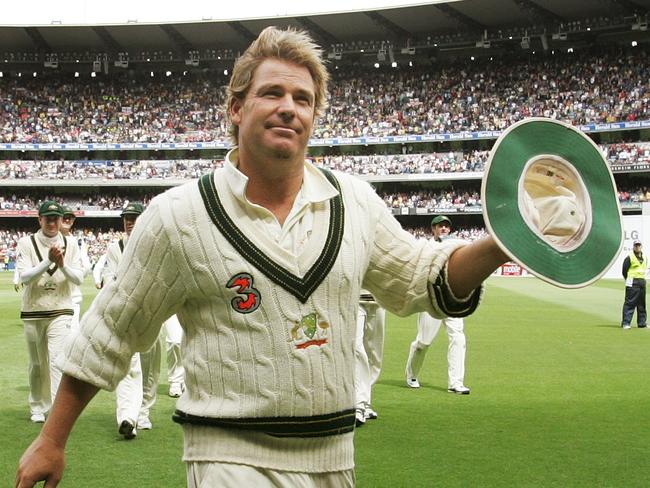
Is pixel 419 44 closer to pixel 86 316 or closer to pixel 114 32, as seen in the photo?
pixel 114 32

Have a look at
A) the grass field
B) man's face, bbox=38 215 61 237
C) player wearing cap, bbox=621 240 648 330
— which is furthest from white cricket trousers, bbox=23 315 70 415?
player wearing cap, bbox=621 240 648 330

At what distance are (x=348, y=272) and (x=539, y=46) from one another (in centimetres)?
6167

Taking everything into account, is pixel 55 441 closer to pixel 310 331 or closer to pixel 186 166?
pixel 310 331

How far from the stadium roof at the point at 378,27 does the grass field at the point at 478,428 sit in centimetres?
4459

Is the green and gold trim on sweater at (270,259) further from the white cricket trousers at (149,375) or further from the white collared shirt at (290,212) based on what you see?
the white cricket trousers at (149,375)

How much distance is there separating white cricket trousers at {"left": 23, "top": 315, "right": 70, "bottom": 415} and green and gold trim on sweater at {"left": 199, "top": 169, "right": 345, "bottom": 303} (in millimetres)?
6973

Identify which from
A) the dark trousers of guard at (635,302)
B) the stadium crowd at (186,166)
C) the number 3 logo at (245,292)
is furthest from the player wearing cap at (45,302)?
the stadium crowd at (186,166)

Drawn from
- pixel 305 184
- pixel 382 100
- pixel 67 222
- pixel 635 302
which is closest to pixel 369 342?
pixel 67 222

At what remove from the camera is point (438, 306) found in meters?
2.81

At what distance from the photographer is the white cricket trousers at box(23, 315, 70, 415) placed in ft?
29.8

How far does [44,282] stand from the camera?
30.0ft

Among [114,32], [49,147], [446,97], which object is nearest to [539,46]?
[446,97]

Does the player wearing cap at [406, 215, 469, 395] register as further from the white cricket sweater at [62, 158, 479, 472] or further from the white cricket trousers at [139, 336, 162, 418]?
the white cricket sweater at [62, 158, 479, 472]

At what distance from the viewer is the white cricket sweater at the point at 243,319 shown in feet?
8.18
